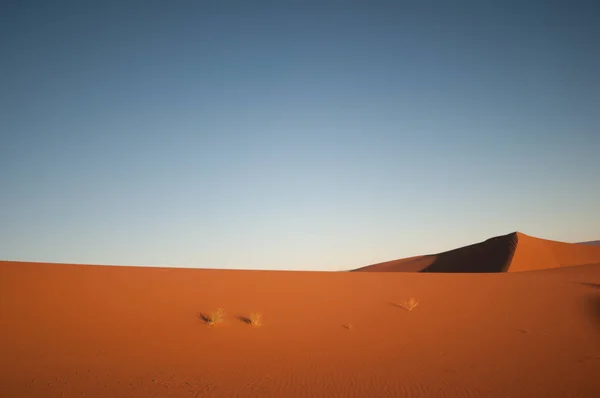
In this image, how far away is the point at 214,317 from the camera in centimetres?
1282

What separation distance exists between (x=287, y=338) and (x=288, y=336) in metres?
0.20

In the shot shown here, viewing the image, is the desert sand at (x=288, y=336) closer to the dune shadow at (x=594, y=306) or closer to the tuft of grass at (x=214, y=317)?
the dune shadow at (x=594, y=306)

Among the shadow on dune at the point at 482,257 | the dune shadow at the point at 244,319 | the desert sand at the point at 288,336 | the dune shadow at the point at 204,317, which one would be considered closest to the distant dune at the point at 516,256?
the shadow on dune at the point at 482,257

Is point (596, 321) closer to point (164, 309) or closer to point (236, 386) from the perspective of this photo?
point (236, 386)

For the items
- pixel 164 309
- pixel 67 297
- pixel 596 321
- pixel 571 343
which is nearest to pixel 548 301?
pixel 596 321

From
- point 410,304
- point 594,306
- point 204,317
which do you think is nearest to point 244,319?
point 204,317

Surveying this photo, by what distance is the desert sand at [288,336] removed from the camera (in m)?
8.19

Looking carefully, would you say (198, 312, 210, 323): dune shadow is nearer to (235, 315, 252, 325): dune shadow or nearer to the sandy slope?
the sandy slope

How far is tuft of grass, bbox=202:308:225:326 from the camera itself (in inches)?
501

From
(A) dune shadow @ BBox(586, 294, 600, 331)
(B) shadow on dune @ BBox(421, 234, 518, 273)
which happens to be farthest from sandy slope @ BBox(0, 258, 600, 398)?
(B) shadow on dune @ BBox(421, 234, 518, 273)

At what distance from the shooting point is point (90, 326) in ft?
39.1

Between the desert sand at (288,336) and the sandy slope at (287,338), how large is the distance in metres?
0.05

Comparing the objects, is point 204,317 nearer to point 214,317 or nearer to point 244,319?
point 214,317

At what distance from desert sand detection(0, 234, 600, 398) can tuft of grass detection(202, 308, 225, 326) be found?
22 cm
